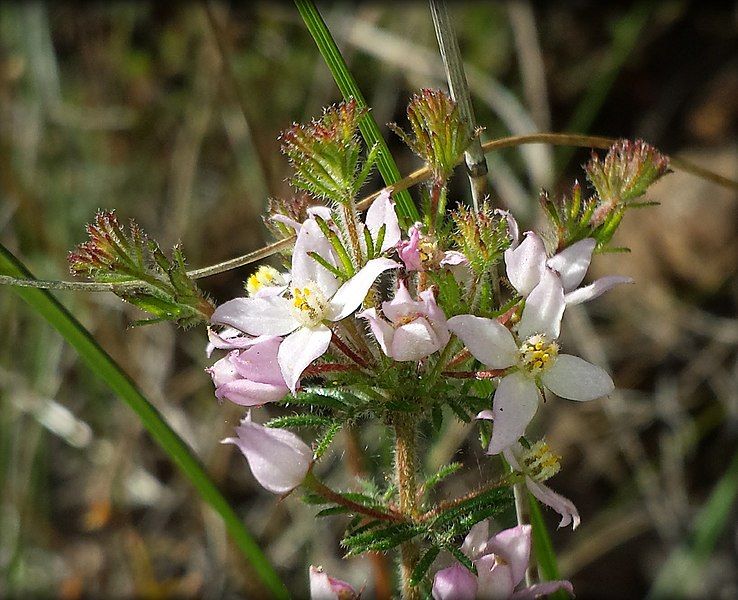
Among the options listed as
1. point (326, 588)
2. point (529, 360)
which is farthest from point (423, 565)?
point (529, 360)

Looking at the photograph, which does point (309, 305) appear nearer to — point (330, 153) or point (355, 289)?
point (355, 289)

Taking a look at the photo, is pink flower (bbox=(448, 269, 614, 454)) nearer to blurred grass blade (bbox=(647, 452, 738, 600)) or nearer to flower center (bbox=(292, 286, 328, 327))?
flower center (bbox=(292, 286, 328, 327))

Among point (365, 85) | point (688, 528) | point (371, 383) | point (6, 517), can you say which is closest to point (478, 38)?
point (365, 85)

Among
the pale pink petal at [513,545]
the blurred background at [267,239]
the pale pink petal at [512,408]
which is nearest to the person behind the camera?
the pale pink petal at [512,408]

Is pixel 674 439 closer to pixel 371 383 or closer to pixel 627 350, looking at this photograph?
pixel 627 350

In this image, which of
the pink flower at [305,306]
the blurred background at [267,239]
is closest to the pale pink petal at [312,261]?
the pink flower at [305,306]

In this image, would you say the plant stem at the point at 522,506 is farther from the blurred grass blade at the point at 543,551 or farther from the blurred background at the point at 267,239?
the blurred background at the point at 267,239
